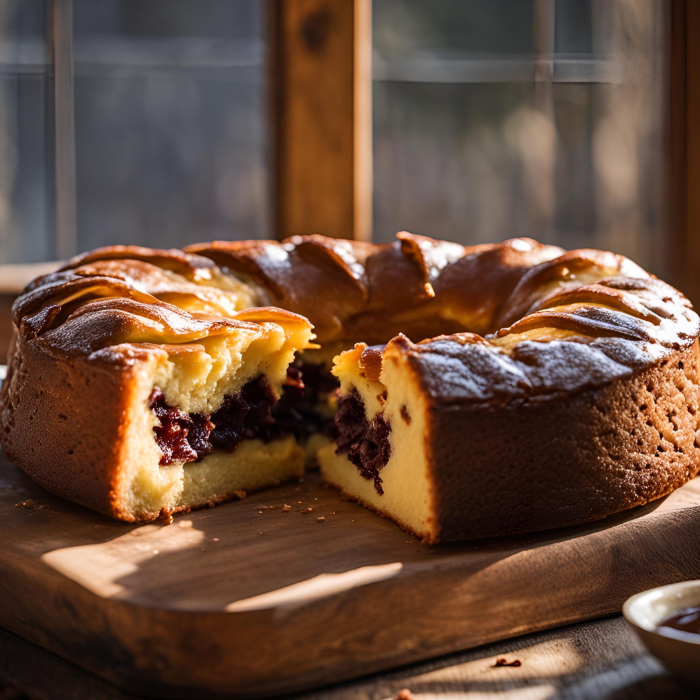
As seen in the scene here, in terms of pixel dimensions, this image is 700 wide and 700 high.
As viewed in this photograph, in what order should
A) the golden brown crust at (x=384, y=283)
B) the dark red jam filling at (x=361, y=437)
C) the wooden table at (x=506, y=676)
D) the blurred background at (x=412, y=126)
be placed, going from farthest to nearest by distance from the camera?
the blurred background at (x=412, y=126) < the golden brown crust at (x=384, y=283) < the dark red jam filling at (x=361, y=437) < the wooden table at (x=506, y=676)

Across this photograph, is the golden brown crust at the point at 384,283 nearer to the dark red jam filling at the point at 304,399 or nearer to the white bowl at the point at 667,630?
the dark red jam filling at the point at 304,399

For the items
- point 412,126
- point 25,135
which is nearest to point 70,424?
point 25,135

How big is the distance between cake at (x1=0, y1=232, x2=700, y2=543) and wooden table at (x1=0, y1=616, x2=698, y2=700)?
0.35 m

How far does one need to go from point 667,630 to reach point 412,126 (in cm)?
531

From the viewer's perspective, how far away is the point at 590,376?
246cm

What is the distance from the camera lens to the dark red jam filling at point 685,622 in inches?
76.7

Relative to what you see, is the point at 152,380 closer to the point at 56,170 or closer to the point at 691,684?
the point at 691,684

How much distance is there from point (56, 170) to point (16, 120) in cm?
46

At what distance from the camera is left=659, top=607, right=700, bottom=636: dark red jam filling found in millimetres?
1949

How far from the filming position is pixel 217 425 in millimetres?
Answer: 2908

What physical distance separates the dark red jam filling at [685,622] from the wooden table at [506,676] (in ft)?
0.38

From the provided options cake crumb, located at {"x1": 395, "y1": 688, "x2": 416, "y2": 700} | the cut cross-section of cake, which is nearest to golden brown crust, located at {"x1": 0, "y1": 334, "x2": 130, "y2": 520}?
the cut cross-section of cake

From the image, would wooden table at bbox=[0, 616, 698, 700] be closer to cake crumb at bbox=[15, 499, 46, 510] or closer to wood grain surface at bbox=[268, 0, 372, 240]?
cake crumb at bbox=[15, 499, 46, 510]

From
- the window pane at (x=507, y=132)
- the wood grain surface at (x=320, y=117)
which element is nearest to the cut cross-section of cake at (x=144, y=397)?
the wood grain surface at (x=320, y=117)
